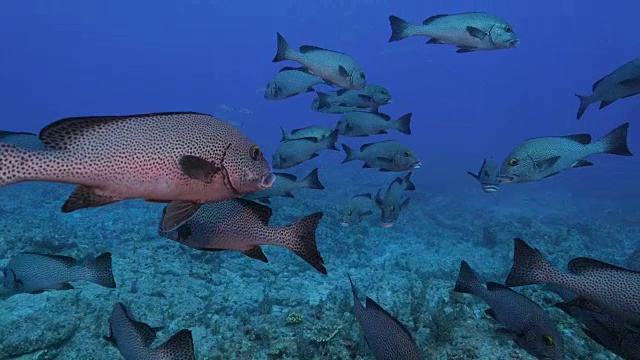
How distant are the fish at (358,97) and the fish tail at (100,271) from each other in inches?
175

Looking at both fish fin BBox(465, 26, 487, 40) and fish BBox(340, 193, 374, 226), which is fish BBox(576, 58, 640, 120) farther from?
fish BBox(340, 193, 374, 226)

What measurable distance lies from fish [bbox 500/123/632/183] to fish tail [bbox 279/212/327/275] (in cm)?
333

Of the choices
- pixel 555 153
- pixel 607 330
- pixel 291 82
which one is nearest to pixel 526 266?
pixel 607 330

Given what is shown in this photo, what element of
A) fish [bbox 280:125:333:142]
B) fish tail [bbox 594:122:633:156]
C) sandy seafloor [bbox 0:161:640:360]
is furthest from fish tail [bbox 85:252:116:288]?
fish tail [bbox 594:122:633:156]

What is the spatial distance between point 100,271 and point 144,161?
265 centimetres

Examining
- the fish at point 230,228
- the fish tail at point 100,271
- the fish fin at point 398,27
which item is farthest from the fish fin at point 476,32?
the fish tail at point 100,271

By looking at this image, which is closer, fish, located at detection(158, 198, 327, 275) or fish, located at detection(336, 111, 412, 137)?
fish, located at detection(158, 198, 327, 275)

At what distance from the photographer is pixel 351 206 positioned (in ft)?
27.1

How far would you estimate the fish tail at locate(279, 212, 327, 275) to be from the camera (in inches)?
121

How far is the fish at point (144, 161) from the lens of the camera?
2209 mm

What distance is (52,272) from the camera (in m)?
4.53

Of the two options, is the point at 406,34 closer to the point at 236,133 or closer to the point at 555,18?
the point at 236,133

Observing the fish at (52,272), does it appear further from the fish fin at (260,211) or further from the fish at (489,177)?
the fish at (489,177)

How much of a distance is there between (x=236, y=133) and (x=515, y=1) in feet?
576
